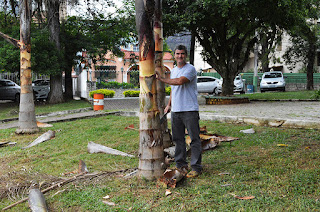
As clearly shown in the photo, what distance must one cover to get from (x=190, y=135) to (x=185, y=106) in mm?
427

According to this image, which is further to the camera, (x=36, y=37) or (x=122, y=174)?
(x=36, y=37)

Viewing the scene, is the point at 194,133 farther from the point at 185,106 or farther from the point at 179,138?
the point at 185,106

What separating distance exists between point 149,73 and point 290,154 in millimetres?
2732

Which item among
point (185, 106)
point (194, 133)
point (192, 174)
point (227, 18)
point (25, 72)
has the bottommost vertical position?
point (192, 174)

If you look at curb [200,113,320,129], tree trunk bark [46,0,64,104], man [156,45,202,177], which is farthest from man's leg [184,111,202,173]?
tree trunk bark [46,0,64,104]

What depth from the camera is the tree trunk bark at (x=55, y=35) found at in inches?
741

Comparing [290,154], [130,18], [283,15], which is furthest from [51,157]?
[130,18]

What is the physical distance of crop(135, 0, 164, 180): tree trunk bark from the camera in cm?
456

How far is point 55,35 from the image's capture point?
19.7 m

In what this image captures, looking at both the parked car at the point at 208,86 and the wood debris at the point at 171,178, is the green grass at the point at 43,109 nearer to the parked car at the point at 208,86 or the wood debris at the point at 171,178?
the wood debris at the point at 171,178

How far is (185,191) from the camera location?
159 inches

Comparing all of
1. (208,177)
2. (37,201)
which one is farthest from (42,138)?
(208,177)

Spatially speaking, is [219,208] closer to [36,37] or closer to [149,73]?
[149,73]

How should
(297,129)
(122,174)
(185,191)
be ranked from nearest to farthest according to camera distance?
(185,191), (122,174), (297,129)
